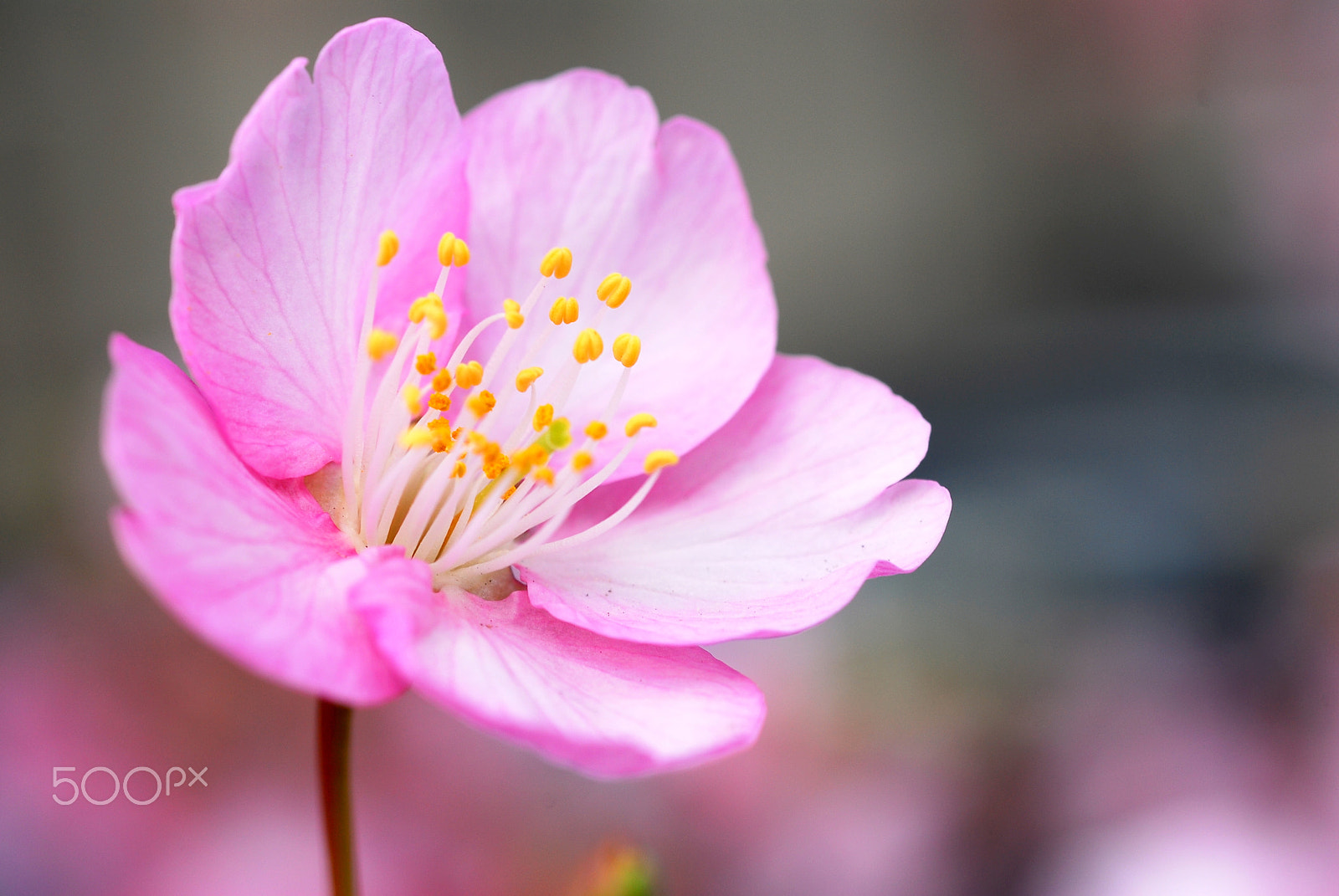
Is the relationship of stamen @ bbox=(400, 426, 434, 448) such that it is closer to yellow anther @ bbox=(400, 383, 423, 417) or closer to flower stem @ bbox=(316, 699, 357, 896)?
yellow anther @ bbox=(400, 383, 423, 417)

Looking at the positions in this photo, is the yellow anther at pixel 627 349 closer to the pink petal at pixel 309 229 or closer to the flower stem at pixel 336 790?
the pink petal at pixel 309 229

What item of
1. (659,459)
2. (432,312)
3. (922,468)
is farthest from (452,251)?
(922,468)

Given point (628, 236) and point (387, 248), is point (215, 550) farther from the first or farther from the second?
point (628, 236)

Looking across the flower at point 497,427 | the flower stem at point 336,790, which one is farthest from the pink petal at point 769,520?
the flower stem at point 336,790

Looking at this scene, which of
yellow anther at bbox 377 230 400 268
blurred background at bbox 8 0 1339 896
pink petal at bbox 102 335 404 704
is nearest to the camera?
pink petal at bbox 102 335 404 704

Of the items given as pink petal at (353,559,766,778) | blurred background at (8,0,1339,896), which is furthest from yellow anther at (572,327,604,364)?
blurred background at (8,0,1339,896)
